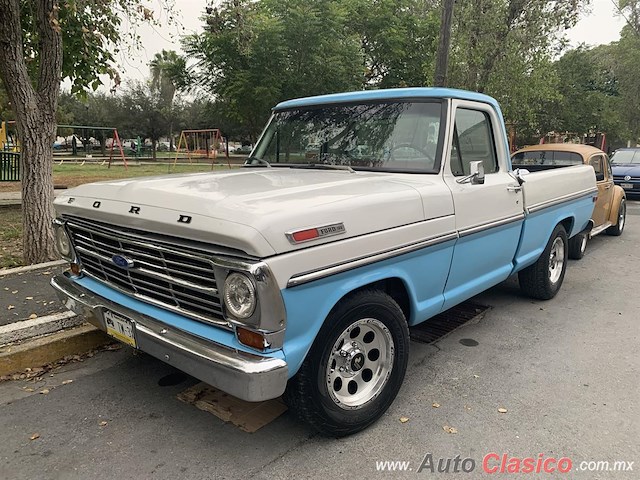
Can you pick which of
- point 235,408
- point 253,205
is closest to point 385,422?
point 235,408

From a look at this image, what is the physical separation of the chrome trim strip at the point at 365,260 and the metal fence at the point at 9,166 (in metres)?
11.7

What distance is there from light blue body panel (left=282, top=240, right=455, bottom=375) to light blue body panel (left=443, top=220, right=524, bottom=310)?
0.52ft

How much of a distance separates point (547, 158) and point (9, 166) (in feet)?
39.3

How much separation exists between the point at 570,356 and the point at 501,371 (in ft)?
2.42

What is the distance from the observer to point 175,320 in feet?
8.93

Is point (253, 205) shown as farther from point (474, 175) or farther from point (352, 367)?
point (474, 175)

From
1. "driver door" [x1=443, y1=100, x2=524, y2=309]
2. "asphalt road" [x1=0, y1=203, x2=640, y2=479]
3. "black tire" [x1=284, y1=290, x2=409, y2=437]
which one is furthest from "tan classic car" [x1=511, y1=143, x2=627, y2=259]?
"black tire" [x1=284, y1=290, x2=409, y2=437]

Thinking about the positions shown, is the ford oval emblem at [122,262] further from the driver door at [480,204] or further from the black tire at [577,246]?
the black tire at [577,246]

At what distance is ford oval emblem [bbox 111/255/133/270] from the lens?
2.90 meters

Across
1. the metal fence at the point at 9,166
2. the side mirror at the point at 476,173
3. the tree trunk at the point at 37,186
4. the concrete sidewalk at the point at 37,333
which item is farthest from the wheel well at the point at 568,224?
the metal fence at the point at 9,166

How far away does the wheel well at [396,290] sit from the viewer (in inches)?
121

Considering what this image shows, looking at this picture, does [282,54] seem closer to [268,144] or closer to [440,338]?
[268,144]

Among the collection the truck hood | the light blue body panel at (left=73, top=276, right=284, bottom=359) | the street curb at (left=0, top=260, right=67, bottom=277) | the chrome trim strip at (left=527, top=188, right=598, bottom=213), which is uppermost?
the truck hood

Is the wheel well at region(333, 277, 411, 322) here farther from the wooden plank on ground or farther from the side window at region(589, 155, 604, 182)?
the side window at region(589, 155, 604, 182)
